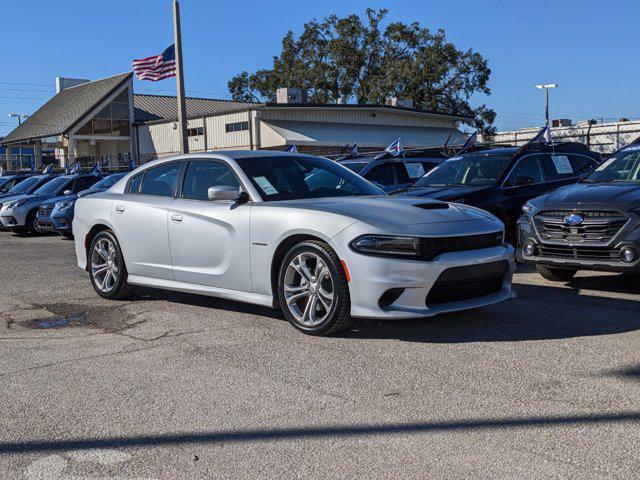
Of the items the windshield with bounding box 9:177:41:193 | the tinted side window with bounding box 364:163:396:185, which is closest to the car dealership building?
the windshield with bounding box 9:177:41:193

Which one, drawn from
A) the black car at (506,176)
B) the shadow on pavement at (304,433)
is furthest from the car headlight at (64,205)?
the shadow on pavement at (304,433)

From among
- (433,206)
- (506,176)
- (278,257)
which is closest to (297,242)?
(278,257)

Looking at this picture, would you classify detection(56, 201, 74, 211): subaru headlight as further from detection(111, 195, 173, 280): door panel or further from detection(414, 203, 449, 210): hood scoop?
detection(414, 203, 449, 210): hood scoop

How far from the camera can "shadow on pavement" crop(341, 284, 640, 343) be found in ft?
19.0

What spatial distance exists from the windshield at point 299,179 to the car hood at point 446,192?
3.13 m

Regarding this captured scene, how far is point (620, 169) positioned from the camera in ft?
28.9

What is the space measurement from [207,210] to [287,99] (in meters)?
34.0

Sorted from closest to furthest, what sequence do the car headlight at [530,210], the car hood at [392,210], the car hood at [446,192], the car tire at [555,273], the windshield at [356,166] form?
the car hood at [392,210], the car headlight at [530,210], the car tire at [555,273], the car hood at [446,192], the windshield at [356,166]

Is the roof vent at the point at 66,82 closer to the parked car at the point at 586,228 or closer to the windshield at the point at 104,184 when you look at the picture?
the windshield at the point at 104,184

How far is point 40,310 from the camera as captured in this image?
7.52 m

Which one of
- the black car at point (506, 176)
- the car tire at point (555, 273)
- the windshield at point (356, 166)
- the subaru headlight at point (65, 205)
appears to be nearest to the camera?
the car tire at point (555, 273)

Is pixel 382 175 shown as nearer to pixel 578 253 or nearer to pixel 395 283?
pixel 578 253

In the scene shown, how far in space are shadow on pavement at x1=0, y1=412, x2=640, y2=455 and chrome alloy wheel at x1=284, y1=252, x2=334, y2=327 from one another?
1953 millimetres

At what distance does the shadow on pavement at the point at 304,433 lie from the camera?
372 cm
